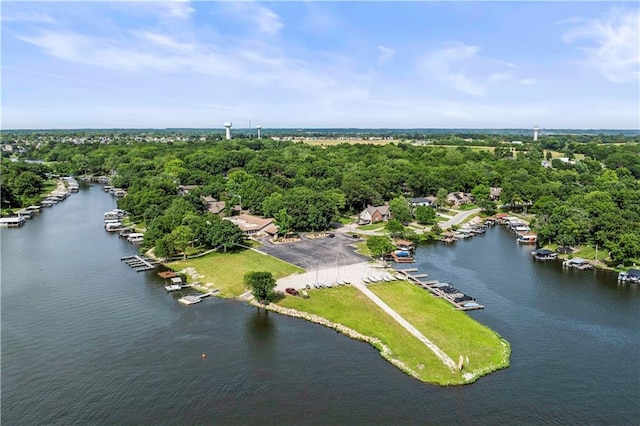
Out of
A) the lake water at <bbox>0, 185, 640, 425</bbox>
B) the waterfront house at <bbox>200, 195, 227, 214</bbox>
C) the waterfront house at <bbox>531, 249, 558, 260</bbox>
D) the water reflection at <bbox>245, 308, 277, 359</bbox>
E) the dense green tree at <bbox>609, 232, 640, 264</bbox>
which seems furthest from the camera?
the waterfront house at <bbox>200, 195, 227, 214</bbox>

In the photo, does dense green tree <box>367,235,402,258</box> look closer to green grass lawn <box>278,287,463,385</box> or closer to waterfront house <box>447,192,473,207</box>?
green grass lawn <box>278,287,463,385</box>

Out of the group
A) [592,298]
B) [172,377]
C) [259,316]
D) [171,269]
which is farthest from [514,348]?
[171,269]

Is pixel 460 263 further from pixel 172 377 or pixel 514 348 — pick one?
pixel 172 377

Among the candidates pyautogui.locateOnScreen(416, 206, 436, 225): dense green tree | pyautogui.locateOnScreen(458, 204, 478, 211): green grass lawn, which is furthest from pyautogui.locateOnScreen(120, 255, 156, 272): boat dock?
pyautogui.locateOnScreen(458, 204, 478, 211): green grass lawn

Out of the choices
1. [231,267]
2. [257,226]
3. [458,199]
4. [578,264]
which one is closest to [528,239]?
[578,264]

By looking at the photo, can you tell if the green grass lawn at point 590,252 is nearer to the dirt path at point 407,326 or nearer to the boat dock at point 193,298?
the dirt path at point 407,326

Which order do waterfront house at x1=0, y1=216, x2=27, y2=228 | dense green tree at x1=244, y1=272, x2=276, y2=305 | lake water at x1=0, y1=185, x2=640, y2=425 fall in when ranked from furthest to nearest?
waterfront house at x1=0, y1=216, x2=27, y2=228
dense green tree at x1=244, y1=272, x2=276, y2=305
lake water at x1=0, y1=185, x2=640, y2=425

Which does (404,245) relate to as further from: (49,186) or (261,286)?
(49,186)
